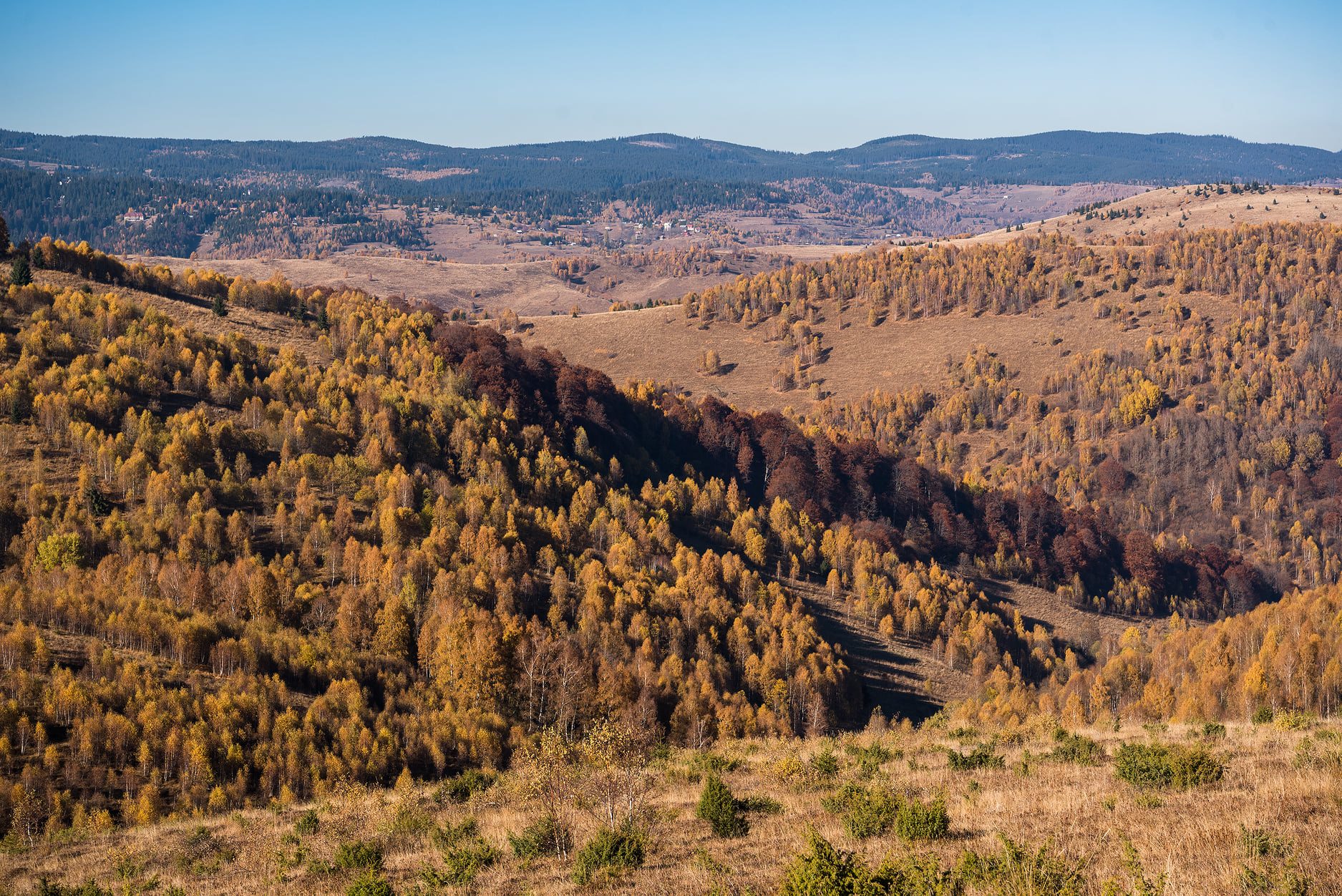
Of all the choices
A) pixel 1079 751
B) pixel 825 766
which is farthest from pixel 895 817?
pixel 1079 751

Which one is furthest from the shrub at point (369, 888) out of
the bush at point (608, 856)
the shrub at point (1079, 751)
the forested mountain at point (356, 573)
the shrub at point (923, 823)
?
the forested mountain at point (356, 573)

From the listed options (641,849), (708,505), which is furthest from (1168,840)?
(708,505)

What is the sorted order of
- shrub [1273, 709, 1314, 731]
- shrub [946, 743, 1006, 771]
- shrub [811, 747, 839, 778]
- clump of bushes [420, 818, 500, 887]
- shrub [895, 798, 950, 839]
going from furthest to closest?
shrub [1273, 709, 1314, 731] < shrub [811, 747, 839, 778] < shrub [946, 743, 1006, 771] < clump of bushes [420, 818, 500, 887] < shrub [895, 798, 950, 839]

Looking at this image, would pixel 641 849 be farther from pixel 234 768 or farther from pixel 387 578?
pixel 387 578

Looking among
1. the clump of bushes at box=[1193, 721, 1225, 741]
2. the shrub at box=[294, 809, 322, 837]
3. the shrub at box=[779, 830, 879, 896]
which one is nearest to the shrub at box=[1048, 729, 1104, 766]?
the clump of bushes at box=[1193, 721, 1225, 741]

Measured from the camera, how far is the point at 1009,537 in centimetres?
19588

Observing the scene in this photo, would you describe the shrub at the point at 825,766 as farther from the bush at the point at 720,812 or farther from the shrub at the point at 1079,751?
the shrub at the point at 1079,751

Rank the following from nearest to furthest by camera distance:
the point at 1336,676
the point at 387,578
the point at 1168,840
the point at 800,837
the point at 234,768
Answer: the point at 1168,840 < the point at 800,837 < the point at 234,768 < the point at 1336,676 < the point at 387,578

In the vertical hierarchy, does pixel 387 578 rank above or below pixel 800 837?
below

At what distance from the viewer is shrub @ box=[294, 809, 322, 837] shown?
41188 millimetres

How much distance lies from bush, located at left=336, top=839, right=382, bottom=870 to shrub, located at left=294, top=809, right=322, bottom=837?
26.2 feet

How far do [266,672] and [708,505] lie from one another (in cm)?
9139

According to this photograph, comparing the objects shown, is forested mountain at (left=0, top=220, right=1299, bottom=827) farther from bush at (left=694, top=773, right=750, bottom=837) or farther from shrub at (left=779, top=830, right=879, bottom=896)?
shrub at (left=779, top=830, right=879, bottom=896)

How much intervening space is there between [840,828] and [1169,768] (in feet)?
35.3
